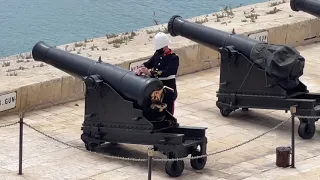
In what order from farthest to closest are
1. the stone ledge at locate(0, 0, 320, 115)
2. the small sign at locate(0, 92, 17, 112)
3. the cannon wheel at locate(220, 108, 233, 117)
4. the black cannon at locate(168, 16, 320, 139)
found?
the cannon wheel at locate(220, 108, 233, 117) → the stone ledge at locate(0, 0, 320, 115) → the small sign at locate(0, 92, 17, 112) → the black cannon at locate(168, 16, 320, 139)

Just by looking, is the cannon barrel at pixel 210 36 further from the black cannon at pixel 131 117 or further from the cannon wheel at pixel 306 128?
the black cannon at pixel 131 117

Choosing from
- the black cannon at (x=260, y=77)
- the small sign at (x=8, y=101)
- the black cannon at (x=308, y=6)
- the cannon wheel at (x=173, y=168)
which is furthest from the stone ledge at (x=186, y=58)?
the cannon wheel at (x=173, y=168)

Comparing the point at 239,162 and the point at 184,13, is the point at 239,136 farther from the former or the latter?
the point at 184,13

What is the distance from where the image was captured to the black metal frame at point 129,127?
11.8 m

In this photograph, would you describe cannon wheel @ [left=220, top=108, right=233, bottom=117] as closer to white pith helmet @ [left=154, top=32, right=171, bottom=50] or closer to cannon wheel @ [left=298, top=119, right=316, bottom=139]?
cannon wheel @ [left=298, top=119, right=316, bottom=139]

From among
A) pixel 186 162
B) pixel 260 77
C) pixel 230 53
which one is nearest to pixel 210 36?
pixel 230 53

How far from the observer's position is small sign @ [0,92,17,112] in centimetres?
1353

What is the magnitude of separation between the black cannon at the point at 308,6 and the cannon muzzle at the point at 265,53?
8.09 feet

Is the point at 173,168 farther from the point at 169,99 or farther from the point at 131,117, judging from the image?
the point at 169,99

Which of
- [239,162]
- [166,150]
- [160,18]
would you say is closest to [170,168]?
[166,150]

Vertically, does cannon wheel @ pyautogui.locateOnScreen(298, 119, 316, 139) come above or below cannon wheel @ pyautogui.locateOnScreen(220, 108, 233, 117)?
above

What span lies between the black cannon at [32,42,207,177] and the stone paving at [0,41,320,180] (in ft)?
0.76

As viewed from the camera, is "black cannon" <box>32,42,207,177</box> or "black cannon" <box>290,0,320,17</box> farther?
"black cannon" <box>290,0,320,17</box>

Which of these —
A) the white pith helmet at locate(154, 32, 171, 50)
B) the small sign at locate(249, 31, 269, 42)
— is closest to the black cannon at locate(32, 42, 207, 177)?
the white pith helmet at locate(154, 32, 171, 50)
